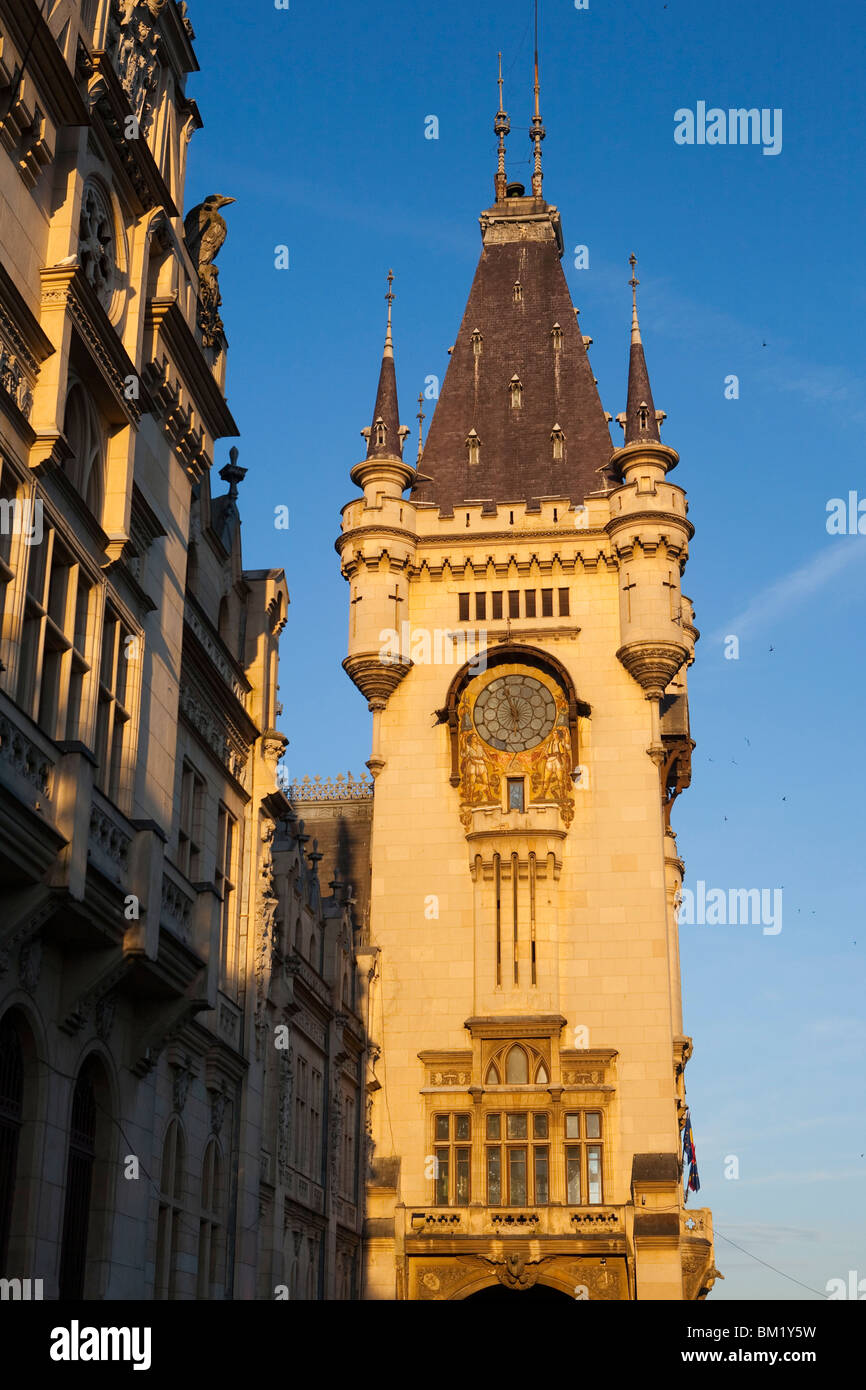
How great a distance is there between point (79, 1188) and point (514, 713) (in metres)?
35.7

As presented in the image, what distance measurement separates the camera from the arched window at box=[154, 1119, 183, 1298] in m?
24.3

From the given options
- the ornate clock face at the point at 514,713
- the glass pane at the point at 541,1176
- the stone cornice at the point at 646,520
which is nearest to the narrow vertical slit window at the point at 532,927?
the ornate clock face at the point at 514,713

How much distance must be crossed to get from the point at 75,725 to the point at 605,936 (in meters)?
34.0

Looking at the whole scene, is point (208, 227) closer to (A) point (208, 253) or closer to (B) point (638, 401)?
(A) point (208, 253)

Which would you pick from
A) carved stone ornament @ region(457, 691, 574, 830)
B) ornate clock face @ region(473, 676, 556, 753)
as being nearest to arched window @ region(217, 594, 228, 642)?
carved stone ornament @ region(457, 691, 574, 830)

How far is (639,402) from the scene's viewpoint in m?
58.4

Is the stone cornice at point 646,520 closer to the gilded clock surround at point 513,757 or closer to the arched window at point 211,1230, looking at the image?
the gilded clock surround at point 513,757

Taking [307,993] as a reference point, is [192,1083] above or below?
below

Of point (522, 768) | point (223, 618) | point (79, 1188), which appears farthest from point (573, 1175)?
point (79, 1188)

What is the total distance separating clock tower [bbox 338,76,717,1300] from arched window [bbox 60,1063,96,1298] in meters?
30.3

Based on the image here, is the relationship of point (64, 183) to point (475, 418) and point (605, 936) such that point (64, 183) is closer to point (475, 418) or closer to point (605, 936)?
point (605, 936)

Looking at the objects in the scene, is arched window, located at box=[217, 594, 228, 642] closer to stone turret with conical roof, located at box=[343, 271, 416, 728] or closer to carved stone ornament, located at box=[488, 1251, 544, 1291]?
stone turret with conical roof, located at box=[343, 271, 416, 728]
